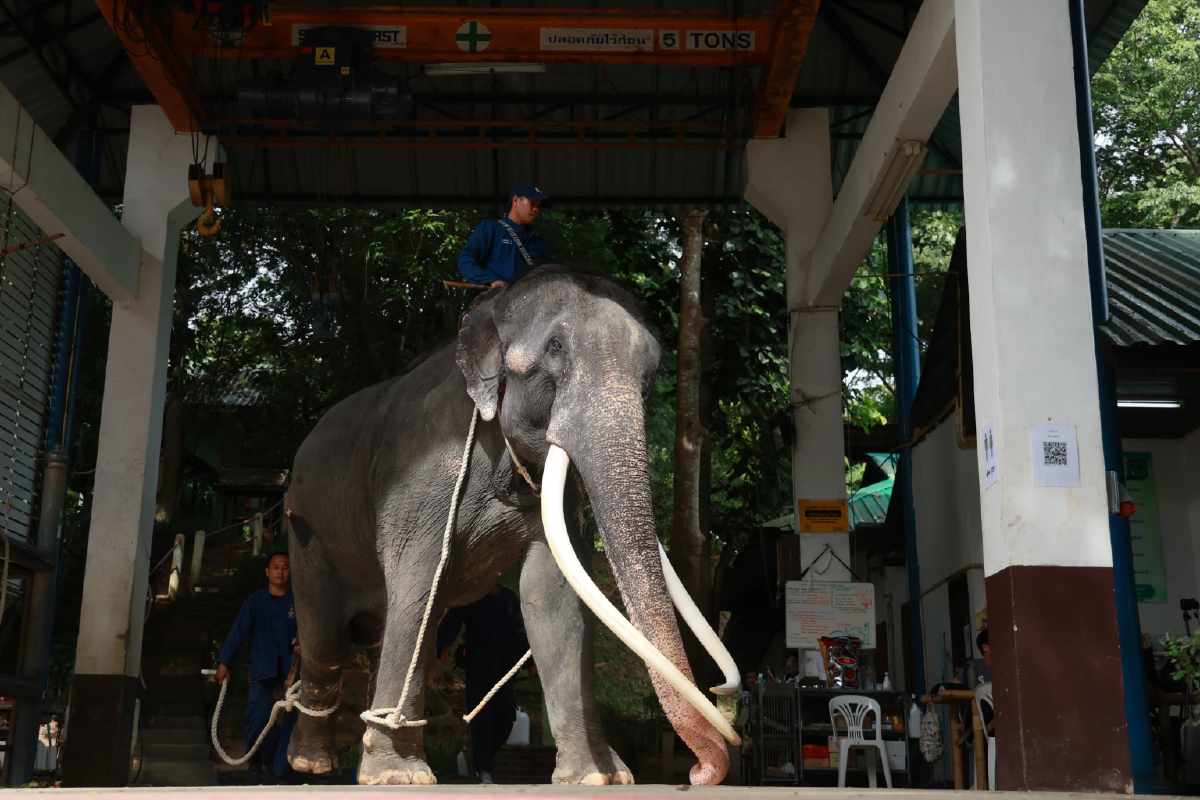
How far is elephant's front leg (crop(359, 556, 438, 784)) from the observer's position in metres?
4.62

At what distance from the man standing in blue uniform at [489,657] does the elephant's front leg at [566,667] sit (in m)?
2.22

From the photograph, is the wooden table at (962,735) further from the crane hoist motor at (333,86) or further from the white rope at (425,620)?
the crane hoist motor at (333,86)

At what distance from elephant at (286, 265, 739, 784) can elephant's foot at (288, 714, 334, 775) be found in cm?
127

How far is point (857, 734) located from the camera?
9016mm

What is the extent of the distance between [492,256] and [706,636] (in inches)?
98.0

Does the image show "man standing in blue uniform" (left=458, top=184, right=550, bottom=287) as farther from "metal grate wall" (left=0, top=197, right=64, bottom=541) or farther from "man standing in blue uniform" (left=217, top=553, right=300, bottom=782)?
"metal grate wall" (left=0, top=197, right=64, bottom=541)

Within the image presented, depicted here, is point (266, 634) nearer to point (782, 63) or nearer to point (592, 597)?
point (592, 597)

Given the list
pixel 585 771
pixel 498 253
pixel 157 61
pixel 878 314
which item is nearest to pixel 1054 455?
pixel 585 771

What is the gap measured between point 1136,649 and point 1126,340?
7.11ft

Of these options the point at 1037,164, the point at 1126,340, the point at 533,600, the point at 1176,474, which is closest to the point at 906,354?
the point at 1176,474

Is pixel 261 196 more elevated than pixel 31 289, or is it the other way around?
pixel 261 196

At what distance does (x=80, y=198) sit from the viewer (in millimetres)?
8859

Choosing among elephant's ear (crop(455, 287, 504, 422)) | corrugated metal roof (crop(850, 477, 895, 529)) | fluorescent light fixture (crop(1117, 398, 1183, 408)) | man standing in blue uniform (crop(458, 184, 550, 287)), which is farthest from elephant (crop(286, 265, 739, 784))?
corrugated metal roof (crop(850, 477, 895, 529))

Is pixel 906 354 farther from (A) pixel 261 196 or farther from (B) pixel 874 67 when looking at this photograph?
(A) pixel 261 196
